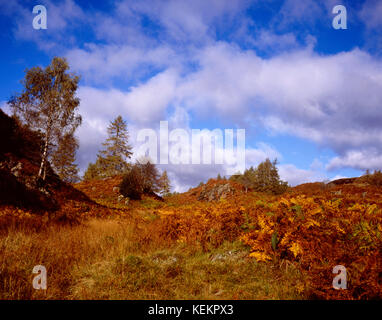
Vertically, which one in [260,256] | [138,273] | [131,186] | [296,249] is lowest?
[138,273]

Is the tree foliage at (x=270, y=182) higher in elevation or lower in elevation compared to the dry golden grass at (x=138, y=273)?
higher

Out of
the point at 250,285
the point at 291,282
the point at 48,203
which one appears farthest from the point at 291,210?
the point at 48,203

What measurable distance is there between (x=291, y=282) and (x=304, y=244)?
794 mm

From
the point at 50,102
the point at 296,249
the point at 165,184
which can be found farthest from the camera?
the point at 165,184

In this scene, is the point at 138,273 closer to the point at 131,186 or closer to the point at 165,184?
the point at 131,186

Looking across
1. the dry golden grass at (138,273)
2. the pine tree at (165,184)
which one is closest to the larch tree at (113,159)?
the pine tree at (165,184)

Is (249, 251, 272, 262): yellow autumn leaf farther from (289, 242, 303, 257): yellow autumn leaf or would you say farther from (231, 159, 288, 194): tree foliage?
(231, 159, 288, 194): tree foliage

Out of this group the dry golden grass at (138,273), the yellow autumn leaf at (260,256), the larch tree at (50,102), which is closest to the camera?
the dry golden grass at (138,273)

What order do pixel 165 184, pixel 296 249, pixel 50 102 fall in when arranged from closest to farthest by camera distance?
pixel 296 249
pixel 50 102
pixel 165 184

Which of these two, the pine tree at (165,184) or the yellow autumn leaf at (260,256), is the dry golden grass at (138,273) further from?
the pine tree at (165,184)

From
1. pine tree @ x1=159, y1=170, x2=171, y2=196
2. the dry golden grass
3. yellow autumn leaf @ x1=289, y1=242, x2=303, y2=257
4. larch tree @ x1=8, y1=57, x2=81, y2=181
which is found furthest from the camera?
pine tree @ x1=159, y1=170, x2=171, y2=196

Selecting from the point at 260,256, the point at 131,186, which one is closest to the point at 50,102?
the point at 131,186

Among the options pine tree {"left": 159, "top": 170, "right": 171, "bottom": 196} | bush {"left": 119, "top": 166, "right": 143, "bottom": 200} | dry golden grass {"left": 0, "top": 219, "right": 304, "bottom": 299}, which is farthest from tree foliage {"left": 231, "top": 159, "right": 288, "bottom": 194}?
pine tree {"left": 159, "top": 170, "right": 171, "bottom": 196}
